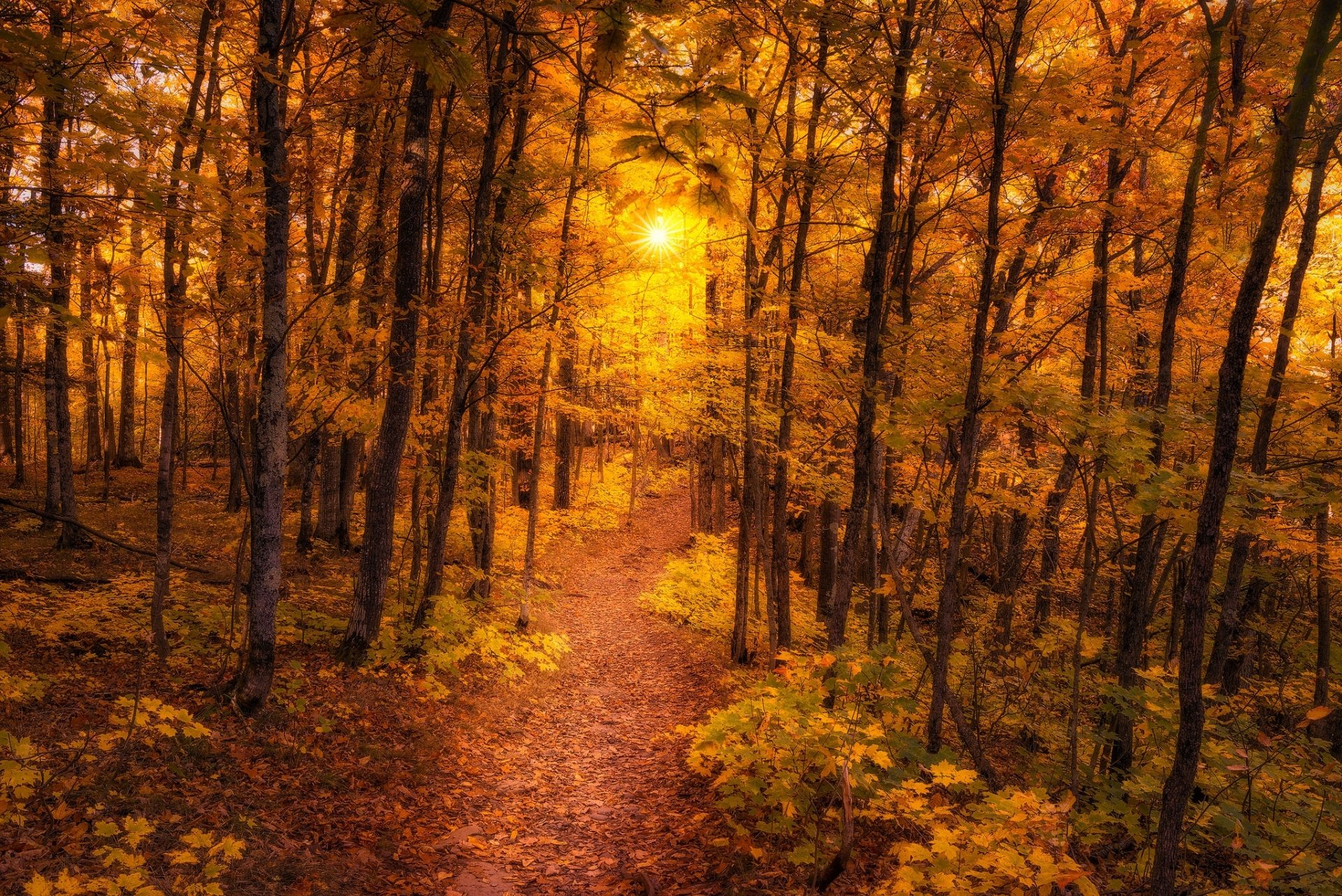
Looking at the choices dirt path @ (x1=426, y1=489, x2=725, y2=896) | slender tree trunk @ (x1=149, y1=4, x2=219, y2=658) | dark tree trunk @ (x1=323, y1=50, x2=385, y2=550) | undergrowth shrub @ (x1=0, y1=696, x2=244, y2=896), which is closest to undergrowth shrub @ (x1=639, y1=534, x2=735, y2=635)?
dirt path @ (x1=426, y1=489, x2=725, y2=896)

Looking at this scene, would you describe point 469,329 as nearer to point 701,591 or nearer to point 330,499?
point 330,499

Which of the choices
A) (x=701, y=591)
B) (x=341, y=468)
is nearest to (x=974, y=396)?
Result: (x=701, y=591)

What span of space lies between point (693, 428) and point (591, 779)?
856 cm

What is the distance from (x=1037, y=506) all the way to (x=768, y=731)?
5.59m

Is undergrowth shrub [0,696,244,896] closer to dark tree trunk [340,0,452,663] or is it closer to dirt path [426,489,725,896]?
dirt path [426,489,725,896]

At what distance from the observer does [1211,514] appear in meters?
3.43

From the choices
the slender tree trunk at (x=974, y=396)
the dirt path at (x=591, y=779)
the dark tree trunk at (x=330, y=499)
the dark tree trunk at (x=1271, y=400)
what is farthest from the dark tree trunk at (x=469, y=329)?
the dark tree trunk at (x=1271, y=400)

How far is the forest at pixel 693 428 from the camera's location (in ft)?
13.8

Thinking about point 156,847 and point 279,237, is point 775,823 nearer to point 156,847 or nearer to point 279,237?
point 156,847

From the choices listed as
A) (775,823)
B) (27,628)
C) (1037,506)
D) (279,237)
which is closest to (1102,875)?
(775,823)

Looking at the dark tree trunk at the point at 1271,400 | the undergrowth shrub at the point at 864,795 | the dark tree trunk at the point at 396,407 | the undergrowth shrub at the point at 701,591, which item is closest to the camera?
the undergrowth shrub at the point at 864,795

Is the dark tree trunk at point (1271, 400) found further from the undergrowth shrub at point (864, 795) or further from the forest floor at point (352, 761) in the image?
the forest floor at point (352, 761)

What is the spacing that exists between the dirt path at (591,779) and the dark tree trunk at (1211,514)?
318 cm

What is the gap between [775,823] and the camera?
212 inches
